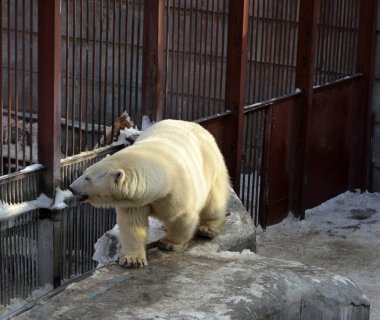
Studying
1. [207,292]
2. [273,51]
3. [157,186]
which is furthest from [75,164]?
[273,51]

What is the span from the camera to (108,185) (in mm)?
4898

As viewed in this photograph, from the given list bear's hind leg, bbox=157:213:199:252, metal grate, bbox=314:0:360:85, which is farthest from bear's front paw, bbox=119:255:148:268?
metal grate, bbox=314:0:360:85

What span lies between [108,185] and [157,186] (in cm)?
26

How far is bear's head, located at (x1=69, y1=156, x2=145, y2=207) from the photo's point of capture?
16.0ft

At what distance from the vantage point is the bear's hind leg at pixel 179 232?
528 cm

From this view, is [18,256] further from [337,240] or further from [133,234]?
[337,240]

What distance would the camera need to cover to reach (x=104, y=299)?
184 inches

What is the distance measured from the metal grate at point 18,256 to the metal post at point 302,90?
11.7ft

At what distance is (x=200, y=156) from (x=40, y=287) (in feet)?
4.69

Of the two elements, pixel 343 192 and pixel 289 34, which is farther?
pixel 343 192

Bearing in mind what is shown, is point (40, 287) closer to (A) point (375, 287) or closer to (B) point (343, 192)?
(A) point (375, 287)

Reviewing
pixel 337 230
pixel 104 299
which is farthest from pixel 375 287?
pixel 104 299

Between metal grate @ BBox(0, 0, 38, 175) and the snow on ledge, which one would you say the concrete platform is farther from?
metal grate @ BBox(0, 0, 38, 175)

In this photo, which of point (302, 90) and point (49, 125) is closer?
point (49, 125)
